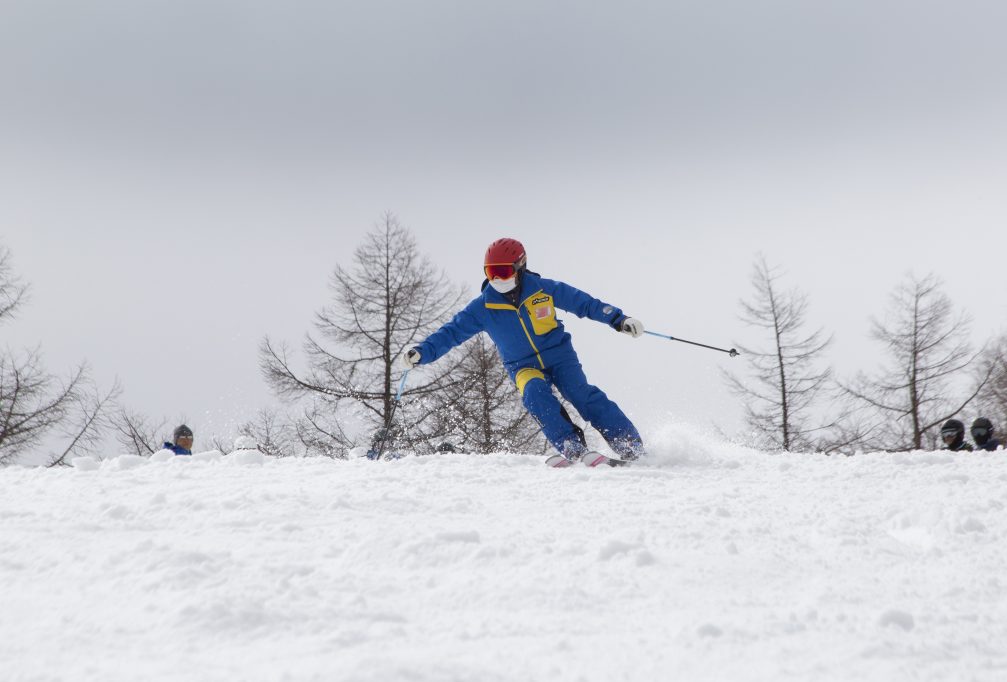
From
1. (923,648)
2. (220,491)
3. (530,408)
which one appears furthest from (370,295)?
(923,648)

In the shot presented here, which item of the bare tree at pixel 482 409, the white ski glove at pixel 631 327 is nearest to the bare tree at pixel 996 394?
the bare tree at pixel 482 409

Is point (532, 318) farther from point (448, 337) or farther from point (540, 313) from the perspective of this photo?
point (448, 337)

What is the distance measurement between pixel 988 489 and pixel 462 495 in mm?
2662

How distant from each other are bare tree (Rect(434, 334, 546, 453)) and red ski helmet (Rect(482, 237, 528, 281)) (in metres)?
8.58

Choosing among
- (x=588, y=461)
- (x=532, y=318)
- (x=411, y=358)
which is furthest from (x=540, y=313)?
(x=588, y=461)

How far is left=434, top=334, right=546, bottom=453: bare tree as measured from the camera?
14.5 meters

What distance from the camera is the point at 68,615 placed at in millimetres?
1827

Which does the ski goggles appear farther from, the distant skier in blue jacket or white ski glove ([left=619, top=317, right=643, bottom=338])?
white ski glove ([left=619, top=317, right=643, bottom=338])

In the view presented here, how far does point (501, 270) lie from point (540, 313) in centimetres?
50

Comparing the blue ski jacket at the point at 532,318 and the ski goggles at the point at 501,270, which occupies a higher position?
the ski goggles at the point at 501,270

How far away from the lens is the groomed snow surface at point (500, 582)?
5.34 feet

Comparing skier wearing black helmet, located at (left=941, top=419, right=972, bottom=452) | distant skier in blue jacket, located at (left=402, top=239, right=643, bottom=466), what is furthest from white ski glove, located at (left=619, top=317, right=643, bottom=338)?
skier wearing black helmet, located at (left=941, top=419, right=972, bottom=452)

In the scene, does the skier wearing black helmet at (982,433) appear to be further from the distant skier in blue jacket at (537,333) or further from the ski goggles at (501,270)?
the ski goggles at (501,270)

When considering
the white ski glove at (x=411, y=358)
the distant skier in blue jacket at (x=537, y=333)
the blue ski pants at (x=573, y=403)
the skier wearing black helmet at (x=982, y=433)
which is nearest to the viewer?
the blue ski pants at (x=573, y=403)
